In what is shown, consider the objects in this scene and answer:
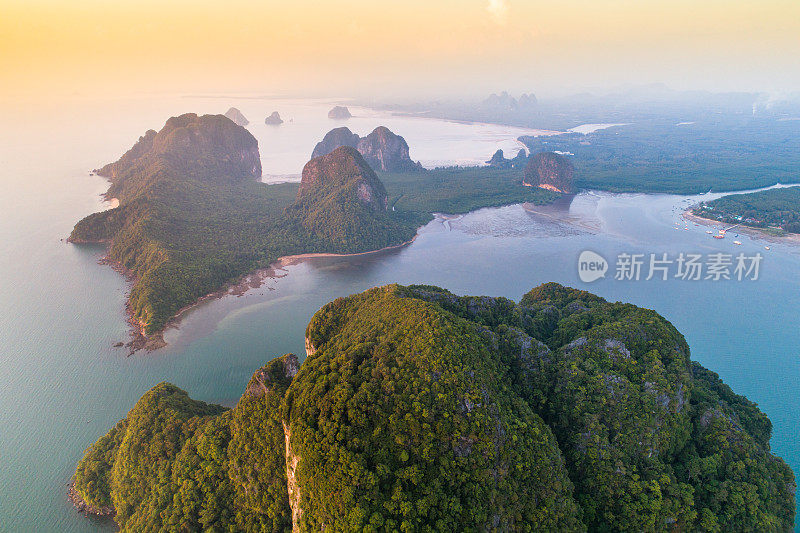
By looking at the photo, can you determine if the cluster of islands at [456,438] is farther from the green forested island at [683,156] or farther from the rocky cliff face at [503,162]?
the rocky cliff face at [503,162]

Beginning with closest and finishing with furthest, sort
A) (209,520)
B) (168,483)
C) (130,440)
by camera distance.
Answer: (209,520) < (168,483) < (130,440)

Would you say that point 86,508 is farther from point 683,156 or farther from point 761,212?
point 683,156

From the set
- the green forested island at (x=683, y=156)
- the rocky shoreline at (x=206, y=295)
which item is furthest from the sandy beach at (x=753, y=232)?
the rocky shoreline at (x=206, y=295)

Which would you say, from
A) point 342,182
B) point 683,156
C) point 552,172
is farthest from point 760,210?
point 342,182

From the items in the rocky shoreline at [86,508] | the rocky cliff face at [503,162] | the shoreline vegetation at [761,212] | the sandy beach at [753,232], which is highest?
the rocky cliff face at [503,162]

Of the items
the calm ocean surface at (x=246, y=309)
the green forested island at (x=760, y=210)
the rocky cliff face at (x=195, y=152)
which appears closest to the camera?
the calm ocean surface at (x=246, y=309)

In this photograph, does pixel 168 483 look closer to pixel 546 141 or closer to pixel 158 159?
pixel 158 159

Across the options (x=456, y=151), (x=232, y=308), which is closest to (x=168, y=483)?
(x=232, y=308)
